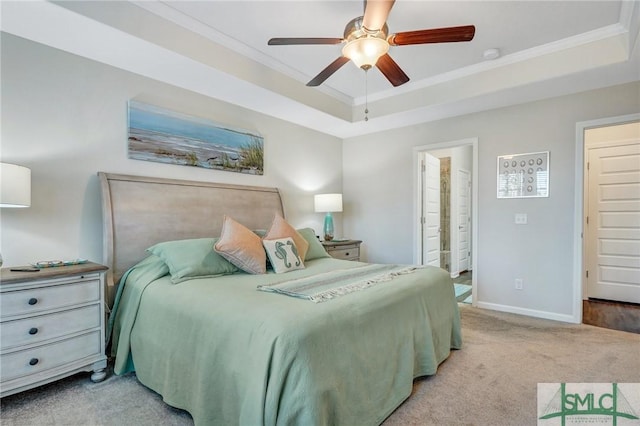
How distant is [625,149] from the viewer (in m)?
4.27

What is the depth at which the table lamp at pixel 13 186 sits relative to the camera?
1939 mm

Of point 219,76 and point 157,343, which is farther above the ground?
point 219,76

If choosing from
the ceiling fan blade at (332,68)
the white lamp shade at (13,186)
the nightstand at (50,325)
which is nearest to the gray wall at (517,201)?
the ceiling fan blade at (332,68)

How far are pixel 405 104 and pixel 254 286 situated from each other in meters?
3.00

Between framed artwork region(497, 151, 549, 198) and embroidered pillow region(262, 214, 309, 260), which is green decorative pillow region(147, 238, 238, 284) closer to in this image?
embroidered pillow region(262, 214, 309, 260)

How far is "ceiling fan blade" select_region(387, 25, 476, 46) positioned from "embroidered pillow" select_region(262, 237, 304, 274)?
181 centimetres

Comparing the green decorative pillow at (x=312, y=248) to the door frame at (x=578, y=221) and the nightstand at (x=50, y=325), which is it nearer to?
the nightstand at (x=50, y=325)

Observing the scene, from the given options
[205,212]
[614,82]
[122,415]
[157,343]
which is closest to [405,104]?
[614,82]

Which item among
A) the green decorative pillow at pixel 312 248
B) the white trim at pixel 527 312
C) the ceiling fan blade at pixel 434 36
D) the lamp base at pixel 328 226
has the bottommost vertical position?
the white trim at pixel 527 312

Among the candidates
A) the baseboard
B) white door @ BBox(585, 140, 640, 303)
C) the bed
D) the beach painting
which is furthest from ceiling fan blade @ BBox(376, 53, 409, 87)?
white door @ BBox(585, 140, 640, 303)

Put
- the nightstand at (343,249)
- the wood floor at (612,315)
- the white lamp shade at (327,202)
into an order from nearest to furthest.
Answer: the wood floor at (612,315) → the nightstand at (343,249) → the white lamp shade at (327,202)

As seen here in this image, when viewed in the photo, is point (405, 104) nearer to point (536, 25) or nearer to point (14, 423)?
point (536, 25)

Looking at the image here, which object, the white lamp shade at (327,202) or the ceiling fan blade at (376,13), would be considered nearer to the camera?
the ceiling fan blade at (376,13)

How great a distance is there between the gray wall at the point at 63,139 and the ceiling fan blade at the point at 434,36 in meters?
2.21
